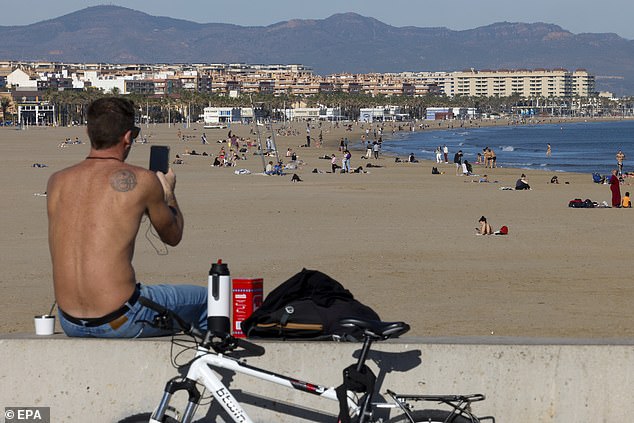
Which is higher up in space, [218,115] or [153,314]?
[153,314]

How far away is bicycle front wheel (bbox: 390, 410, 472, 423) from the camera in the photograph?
168 inches

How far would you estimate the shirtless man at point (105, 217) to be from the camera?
445cm

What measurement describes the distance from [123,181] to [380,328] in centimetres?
115

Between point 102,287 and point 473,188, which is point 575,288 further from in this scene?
point 473,188

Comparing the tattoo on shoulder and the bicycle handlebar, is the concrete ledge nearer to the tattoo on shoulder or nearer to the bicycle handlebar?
the bicycle handlebar

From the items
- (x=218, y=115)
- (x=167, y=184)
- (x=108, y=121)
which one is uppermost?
(x=108, y=121)

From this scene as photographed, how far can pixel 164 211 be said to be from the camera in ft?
14.7

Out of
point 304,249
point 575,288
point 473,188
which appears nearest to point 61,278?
point 575,288

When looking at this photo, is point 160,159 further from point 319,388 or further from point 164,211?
point 319,388

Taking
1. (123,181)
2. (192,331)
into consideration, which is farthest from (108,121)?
(192,331)

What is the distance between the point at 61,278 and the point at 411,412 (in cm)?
147

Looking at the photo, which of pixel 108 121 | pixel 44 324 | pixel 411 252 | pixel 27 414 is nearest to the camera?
pixel 108 121

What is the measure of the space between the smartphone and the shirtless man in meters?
0.05

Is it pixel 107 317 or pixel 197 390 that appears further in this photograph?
pixel 107 317
